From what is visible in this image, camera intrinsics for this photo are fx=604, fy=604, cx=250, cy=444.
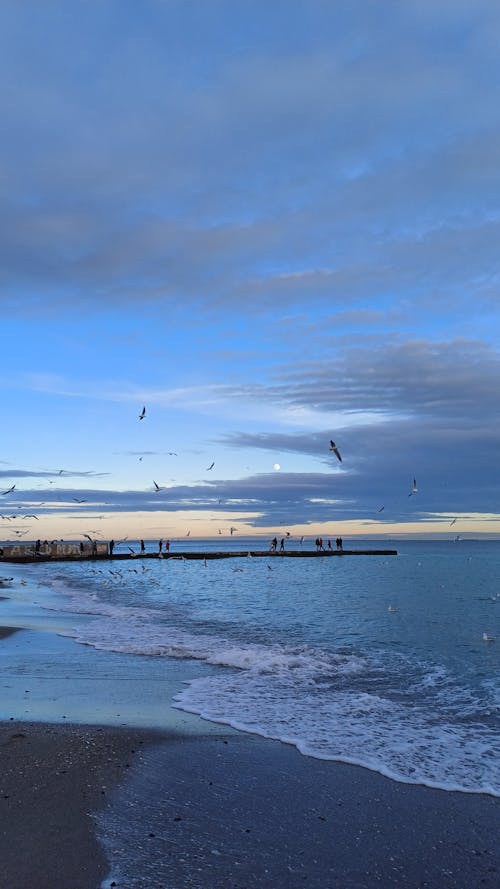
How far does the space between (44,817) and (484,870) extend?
471 cm

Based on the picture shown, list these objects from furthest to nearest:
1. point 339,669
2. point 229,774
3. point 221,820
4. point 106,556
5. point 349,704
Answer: point 106,556
point 339,669
point 349,704
point 229,774
point 221,820

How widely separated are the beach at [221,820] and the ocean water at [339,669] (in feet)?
3.77

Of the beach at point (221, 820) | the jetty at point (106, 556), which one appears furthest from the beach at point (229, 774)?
the jetty at point (106, 556)

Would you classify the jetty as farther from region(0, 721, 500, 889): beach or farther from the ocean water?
region(0, 721, 500, 889): beach

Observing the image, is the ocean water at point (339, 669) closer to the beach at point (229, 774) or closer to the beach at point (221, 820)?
the beach at point (229, 774)

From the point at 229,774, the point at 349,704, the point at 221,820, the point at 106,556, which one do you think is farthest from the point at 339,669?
the point at 106,556

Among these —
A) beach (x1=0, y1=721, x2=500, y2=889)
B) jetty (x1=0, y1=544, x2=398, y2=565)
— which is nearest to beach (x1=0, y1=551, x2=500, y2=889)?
beach (x1=0, y1=721, x2=500, y2=889)

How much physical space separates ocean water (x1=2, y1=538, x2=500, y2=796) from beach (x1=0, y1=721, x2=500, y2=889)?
3.77 feet

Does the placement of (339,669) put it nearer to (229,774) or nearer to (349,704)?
(349,704)

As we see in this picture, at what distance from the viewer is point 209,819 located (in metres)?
6.98

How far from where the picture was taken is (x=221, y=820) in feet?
22.9

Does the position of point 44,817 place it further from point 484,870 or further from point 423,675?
point 423,675

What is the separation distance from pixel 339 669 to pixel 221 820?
10.6 metres

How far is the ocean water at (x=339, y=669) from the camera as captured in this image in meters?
10.1
